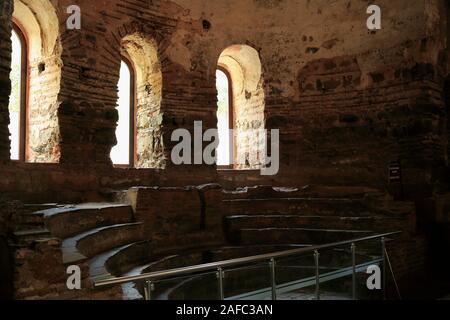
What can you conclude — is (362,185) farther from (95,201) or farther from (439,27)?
(95,201)

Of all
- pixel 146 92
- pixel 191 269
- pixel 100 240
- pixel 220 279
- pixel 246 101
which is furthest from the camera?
pixel 246 101

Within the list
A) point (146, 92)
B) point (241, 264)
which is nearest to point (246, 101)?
point (146, 92)

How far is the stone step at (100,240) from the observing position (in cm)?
501

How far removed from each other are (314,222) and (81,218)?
4.37 meters

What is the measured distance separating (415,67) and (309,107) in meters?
2.52

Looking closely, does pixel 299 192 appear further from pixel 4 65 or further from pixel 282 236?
pixel 4 65

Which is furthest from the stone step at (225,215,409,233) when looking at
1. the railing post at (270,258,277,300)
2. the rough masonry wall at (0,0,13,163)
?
the railing post at (270,258,277,300)

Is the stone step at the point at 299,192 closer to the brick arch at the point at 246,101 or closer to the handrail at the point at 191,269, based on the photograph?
the brick arch at the point at 246,101

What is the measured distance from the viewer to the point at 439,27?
33.4 ft

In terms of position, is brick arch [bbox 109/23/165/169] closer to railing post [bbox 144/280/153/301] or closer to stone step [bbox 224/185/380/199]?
stone step [bbox 224/185/380/199]

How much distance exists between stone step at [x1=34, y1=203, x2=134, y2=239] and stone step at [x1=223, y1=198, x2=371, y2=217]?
259 cm

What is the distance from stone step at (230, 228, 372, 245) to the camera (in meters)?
8.23

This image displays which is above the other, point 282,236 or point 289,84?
point 289,84

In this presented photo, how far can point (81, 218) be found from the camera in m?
6.21
